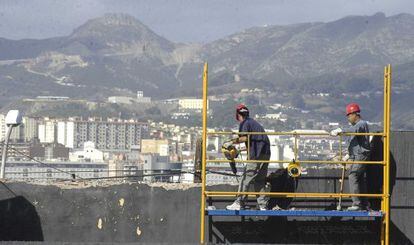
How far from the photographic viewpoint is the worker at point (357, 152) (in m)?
14.2

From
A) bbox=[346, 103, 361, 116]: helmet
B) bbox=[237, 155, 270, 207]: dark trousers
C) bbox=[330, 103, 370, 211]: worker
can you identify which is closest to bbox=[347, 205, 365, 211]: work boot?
bbox=[330, 103, 370, 211]: worker

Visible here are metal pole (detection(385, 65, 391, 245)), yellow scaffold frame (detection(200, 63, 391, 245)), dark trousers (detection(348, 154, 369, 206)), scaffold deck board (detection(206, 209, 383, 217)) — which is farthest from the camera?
dark trousers (detection(348, 154, 369, 206))

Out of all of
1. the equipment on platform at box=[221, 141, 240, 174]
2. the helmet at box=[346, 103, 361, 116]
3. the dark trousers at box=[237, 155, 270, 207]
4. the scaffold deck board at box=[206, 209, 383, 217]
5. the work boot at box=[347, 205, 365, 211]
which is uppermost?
the helmet at box=[346, 103, 361, 116]

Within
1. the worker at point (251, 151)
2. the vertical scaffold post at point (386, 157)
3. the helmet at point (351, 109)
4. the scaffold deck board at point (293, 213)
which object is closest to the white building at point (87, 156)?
the worker at point (251, 151)

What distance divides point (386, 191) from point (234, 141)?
186 cm

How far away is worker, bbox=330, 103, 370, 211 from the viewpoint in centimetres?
1416

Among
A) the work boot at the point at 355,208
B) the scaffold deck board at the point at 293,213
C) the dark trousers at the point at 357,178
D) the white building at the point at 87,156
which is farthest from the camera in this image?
the white building at the point at 87,156

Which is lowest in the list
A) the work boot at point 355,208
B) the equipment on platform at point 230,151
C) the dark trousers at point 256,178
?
the work boot at point 355,208

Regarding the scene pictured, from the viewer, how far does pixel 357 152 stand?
564 inches

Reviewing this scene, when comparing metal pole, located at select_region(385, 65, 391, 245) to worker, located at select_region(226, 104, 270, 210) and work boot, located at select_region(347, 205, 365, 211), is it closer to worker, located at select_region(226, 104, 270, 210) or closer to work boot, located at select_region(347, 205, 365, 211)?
work boot, located at select_region(347, 205, 365, 211)

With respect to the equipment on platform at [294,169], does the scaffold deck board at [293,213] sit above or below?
below

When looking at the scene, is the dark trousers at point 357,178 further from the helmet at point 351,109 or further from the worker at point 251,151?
the worker at point 251,151

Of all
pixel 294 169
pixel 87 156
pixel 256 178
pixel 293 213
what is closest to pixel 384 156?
pixel 294 169

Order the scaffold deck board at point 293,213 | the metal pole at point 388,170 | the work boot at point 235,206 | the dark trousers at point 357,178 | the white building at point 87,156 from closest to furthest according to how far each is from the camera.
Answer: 1. the metal pole at point 388,170
2. the scaffold deck board at point 293,213
3. the work boot at point 235,206
4. the dark trousers at point 357,178
5. the white building at point 87,156
